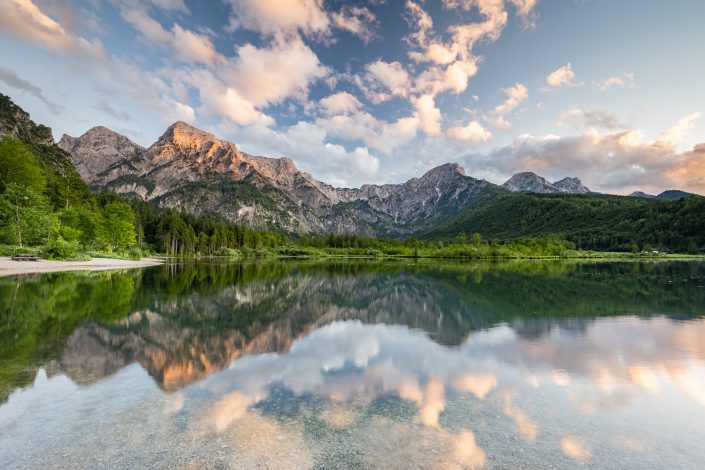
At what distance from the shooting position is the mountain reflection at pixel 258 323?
12.8m

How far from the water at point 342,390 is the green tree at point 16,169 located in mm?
56011

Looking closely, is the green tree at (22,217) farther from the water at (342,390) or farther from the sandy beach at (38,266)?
the water at (342,390)

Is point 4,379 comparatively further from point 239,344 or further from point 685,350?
point 685,350

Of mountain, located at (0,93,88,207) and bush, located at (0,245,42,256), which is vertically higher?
mountain, located at (0,93,88,207)

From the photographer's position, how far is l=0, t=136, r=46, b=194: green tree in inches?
2434

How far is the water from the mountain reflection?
150mm

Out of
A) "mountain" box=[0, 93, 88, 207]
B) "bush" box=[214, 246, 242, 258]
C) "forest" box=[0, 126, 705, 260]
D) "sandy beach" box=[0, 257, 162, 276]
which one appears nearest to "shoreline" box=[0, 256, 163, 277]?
"sandy beach" box=[0, 257, 162, 276]

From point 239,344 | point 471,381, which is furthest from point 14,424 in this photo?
point 471,381

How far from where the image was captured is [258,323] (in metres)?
21.2

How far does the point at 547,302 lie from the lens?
3039 cm

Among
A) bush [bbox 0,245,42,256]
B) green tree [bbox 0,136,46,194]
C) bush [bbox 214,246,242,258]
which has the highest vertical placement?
green tree [bbox 0,136,46,194]

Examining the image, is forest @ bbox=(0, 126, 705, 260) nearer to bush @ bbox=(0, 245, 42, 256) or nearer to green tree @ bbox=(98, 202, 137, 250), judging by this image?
bush @ bbox=(0, 245, 42, 256)

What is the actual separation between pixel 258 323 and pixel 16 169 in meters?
70.2

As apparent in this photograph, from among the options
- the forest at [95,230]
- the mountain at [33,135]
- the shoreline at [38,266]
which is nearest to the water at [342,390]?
the shoreline at [38,266]
